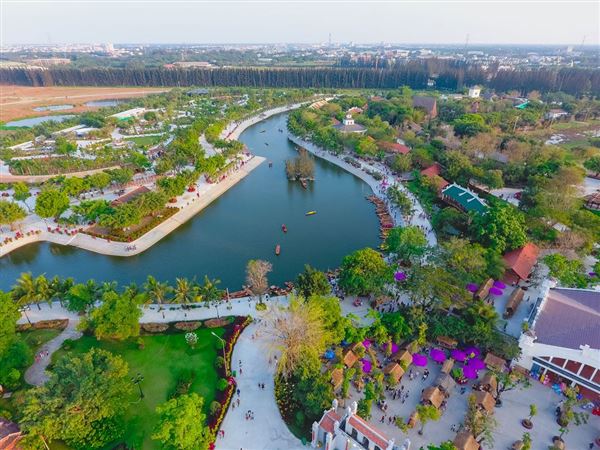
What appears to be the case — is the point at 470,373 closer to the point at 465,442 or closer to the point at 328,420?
the point at 465,442

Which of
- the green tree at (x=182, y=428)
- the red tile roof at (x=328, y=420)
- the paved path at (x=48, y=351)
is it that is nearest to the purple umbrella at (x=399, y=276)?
the red tile roof at (x=328, y=420)

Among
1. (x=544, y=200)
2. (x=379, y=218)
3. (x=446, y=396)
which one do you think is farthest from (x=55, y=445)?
(x=544, y=200)

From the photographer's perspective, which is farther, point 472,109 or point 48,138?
point 472,109

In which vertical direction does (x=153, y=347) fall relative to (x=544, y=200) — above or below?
below

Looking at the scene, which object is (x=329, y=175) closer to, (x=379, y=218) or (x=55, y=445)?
(x=379, y=218)

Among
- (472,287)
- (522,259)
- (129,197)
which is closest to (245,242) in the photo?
(129,197)

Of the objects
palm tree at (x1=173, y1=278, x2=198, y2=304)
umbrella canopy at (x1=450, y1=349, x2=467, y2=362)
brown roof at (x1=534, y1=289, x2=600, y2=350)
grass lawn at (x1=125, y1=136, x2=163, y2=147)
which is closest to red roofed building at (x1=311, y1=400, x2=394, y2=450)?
umbrella canopy at (x1=450, y1=349, x2=467, y2=362)
